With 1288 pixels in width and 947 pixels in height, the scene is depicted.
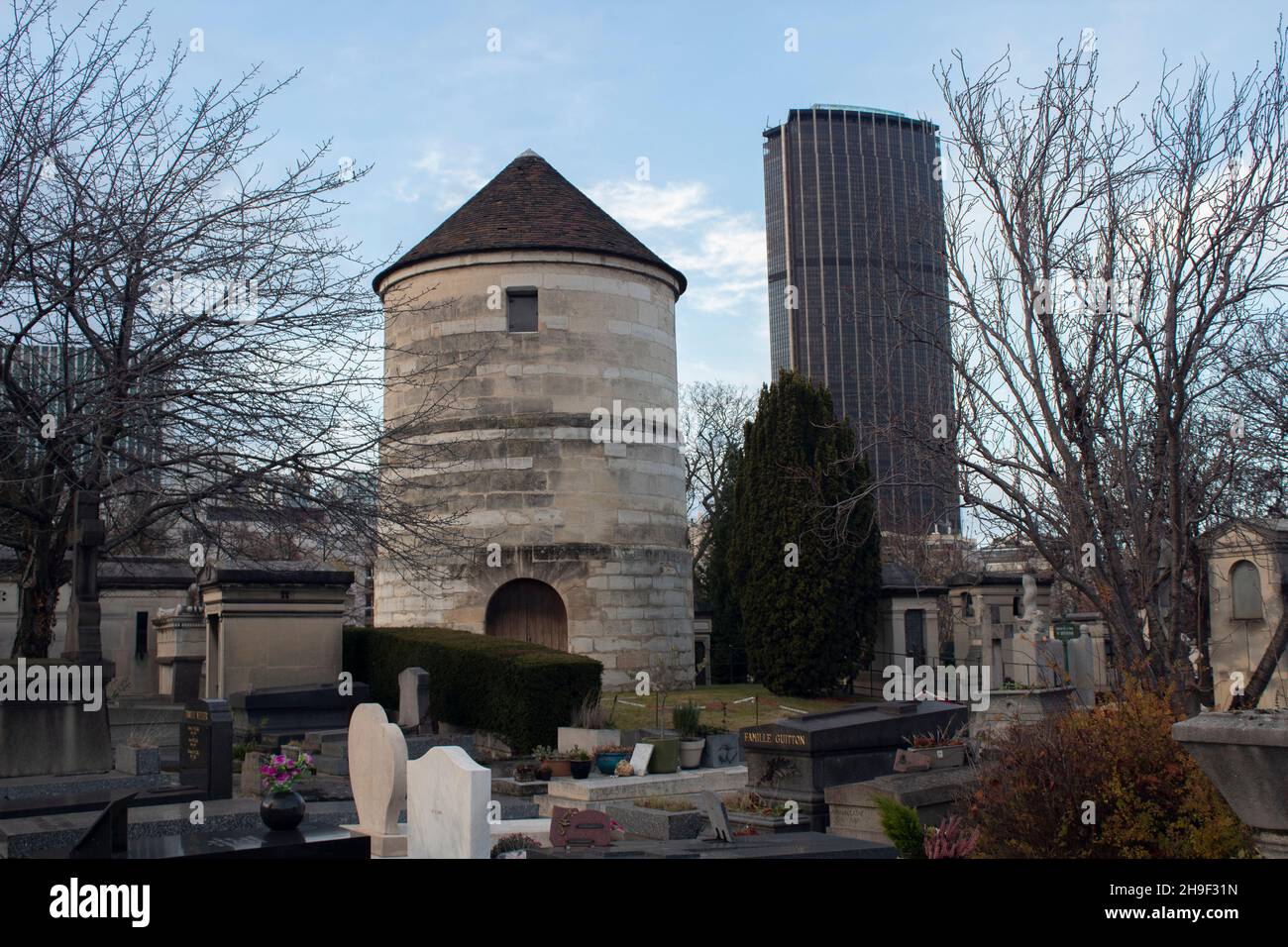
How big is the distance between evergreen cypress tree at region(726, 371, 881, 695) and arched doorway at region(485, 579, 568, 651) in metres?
4.76

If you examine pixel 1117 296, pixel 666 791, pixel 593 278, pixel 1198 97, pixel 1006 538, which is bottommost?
pixel 666 791

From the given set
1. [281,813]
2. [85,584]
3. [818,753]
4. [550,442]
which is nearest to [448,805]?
[281,813]

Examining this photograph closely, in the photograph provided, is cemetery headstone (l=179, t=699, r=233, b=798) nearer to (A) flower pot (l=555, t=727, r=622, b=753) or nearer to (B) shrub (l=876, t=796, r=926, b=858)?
(A) flower pot (l=555, t=727, r=622, b=753)

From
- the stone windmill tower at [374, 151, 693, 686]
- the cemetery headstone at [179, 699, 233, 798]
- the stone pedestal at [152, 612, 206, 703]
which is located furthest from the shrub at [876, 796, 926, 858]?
the stone pedestal at [152, 612, 206, 703]

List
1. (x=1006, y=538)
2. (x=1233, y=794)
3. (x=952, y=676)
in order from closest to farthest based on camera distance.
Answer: (x=1233, y=794), (x=1006, y=538), (x=952, y=676)

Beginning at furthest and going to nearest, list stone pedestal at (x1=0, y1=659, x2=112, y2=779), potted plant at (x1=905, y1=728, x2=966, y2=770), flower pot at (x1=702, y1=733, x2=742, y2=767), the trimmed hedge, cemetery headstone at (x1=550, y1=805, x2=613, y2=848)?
the trimmed hedge, flower pot at (x1=702, y1=733, x2=742, y2=767), potted plant at (x1=905, y1=728, x2=966, y2=770), stone pedestal at (x1=0, y1=659, x2=112, y2=779), cemetery headstone at (x1=550, y1=805, x2=613, y2=848)

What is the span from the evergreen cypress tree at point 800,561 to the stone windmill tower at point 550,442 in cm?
239

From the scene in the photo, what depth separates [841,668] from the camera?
83.0ft

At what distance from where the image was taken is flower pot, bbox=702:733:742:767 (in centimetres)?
1584
